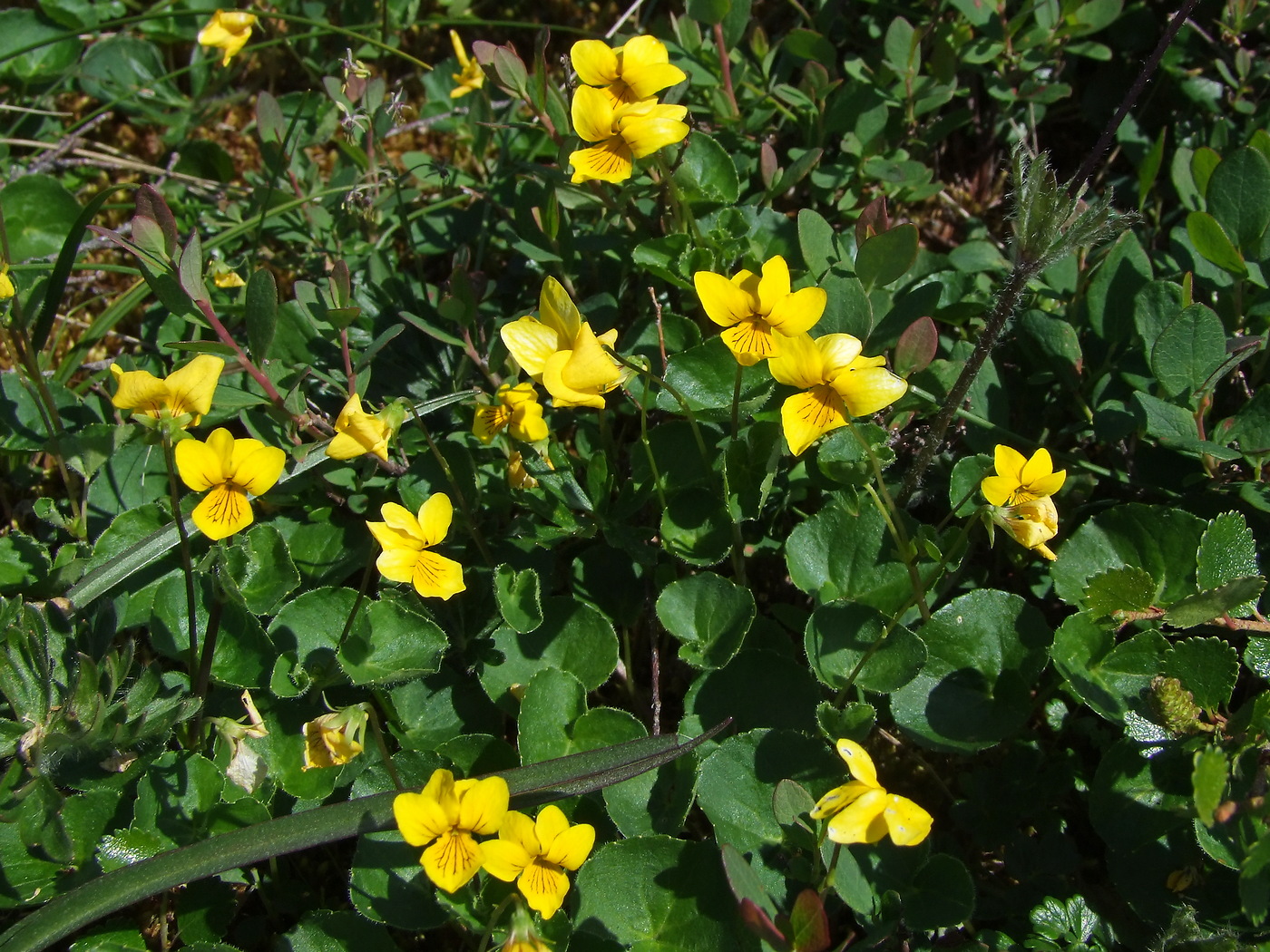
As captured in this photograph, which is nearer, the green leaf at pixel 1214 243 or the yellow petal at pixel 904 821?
Answer: the yellow petal at pixel 904 821

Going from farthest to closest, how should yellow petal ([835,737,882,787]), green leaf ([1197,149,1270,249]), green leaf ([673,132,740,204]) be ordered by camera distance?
green leaf ([673,132,740,204]) → green leaf ([1197,149,1270,249]) → yellow petal ([835,737,882,787])

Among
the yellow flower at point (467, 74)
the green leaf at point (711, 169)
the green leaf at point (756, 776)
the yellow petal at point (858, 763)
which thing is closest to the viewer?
the yellow petal at point (858, 763)

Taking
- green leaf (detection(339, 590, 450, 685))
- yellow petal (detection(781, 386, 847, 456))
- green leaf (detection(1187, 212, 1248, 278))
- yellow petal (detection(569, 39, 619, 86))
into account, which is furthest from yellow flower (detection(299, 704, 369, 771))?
green leaf (detection(1187, 212, 1248, 278))

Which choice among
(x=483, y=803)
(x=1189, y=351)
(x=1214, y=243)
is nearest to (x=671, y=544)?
(x=483, y=803)

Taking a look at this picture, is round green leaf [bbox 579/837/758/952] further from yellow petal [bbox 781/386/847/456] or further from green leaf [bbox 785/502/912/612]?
yellow petal [bbox 781/386/847/456]

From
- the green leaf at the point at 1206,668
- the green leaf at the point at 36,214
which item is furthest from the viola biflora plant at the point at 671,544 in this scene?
the green leaf at the point at 36,214

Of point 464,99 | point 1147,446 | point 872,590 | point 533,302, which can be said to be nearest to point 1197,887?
point 872,590

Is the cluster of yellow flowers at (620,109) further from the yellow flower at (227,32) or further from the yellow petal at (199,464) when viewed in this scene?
the yellow flower at (227,32)
